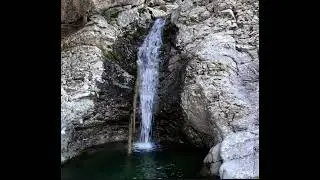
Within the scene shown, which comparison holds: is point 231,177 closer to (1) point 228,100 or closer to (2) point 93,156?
(1) point 228,100

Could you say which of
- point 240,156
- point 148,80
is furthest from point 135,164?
point 148,80

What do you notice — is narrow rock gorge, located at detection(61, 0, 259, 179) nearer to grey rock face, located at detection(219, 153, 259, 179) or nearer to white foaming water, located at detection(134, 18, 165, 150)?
white foaming water, located at detection(134, 18, 165, 150)

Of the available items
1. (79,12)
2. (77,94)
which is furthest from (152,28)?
(77,94)

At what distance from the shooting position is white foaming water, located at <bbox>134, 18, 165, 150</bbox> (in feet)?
54.4

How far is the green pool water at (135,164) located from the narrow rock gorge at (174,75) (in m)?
0.42

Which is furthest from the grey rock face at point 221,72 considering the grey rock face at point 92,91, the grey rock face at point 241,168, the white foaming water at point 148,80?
the grey rock face at point 92,91

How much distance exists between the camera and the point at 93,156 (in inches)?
585

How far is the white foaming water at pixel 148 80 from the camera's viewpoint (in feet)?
54.4

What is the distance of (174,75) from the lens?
1641 centimetres

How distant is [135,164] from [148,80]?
439 cm

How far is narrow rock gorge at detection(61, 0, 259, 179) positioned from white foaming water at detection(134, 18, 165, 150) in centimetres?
27

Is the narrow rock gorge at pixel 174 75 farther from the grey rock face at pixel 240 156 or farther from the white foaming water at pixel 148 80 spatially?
Result: the grey rock face at pixel 240 156

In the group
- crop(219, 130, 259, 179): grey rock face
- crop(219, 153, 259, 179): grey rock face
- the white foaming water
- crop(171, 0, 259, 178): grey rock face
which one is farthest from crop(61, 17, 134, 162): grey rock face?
crop(219, 153, 259, 179): grey rock face
